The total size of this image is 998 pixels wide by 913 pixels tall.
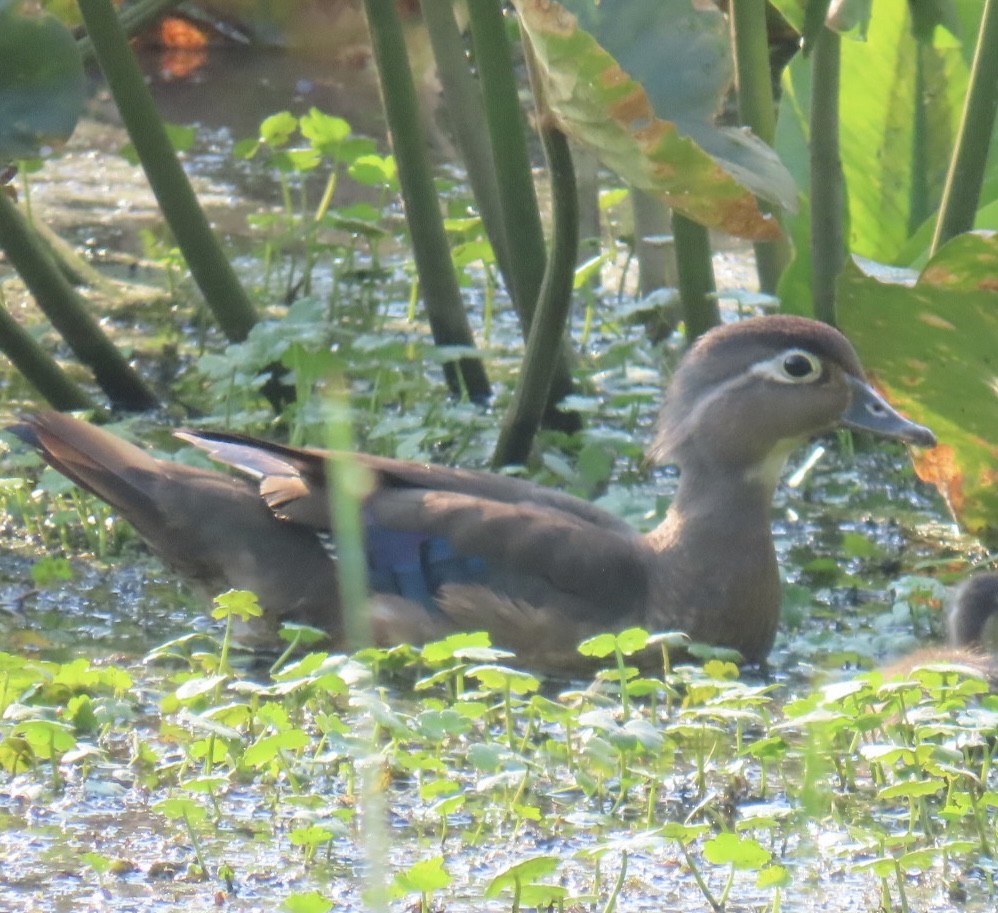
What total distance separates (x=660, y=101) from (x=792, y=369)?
0.81 meters

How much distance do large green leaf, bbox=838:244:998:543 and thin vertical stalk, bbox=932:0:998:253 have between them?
240mm

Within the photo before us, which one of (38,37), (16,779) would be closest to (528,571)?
(16,779)

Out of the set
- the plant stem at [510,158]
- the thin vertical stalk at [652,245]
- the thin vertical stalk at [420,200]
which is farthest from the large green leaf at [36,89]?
the thin vertical stalk at [652,245]

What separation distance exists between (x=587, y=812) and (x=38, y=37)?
2686 mm

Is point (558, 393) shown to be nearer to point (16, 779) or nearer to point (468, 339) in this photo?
point (468, 339)

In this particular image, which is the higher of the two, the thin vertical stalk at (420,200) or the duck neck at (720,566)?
the thin vertical stalk at (420,200)

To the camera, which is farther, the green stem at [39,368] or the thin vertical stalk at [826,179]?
the green stem at [39,368]

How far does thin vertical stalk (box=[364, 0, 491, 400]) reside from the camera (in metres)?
5.64

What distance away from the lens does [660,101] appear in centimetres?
457

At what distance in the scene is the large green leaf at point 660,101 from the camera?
400 centimetres

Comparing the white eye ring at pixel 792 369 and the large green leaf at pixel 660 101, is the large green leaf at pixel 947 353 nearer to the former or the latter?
the white eye ring at pixel 792 369

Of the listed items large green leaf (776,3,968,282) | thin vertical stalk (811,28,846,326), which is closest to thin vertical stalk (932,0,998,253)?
thin vertical stalk (811,28,846,326)

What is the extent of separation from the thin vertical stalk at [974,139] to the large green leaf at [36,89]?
2296 millimetres

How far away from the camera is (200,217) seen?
5.70 metres
